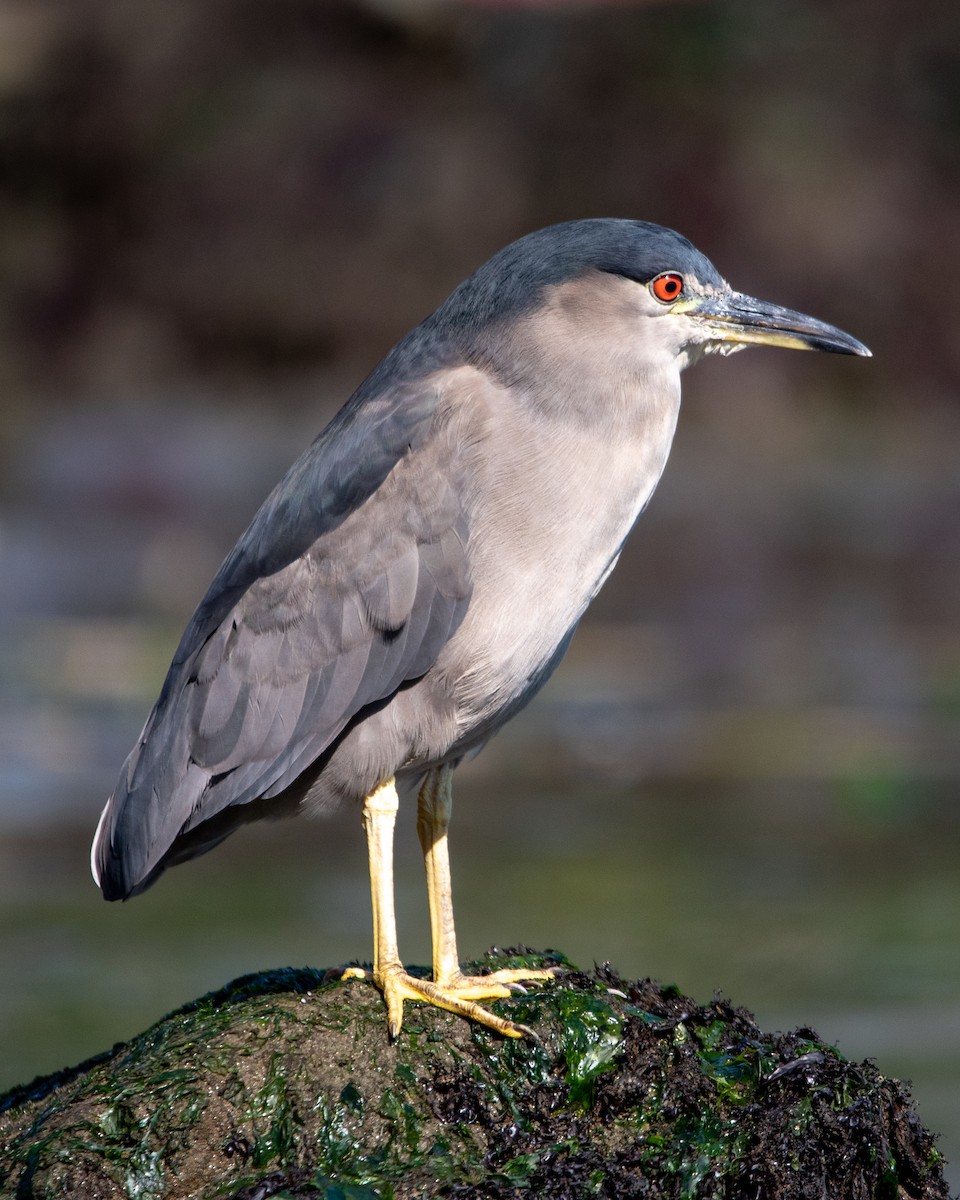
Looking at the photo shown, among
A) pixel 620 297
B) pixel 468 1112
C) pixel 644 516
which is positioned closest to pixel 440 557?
pixel 620 297

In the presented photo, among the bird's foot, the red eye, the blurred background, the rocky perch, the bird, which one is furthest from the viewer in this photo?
the blurred background

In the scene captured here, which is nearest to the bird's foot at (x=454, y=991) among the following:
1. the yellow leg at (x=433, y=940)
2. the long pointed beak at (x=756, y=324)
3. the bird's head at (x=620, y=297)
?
the yellow leg at (x=433, y=940)

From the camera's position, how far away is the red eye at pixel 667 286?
188 inches

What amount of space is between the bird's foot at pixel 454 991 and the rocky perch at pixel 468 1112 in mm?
38

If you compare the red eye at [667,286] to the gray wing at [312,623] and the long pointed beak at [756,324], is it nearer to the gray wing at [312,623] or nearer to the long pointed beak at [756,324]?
the long pointed beak at [756,324]

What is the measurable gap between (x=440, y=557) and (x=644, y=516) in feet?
45.2

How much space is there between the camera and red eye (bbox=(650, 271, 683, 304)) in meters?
4.77

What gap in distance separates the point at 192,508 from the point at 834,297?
11908 mm

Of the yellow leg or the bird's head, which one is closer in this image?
the yellow leg

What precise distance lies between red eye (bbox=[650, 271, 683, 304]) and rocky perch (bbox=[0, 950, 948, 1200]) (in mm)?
1838

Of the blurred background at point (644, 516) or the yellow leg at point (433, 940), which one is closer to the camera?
the yellow leg at point (433, 940)

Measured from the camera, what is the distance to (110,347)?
29.5 meters

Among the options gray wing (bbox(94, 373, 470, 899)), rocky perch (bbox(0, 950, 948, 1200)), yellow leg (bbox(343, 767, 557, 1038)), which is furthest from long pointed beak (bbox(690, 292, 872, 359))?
rocky perch (bbox(0, 950, 948, 1200))

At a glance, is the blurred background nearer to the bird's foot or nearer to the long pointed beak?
the bird's foot
